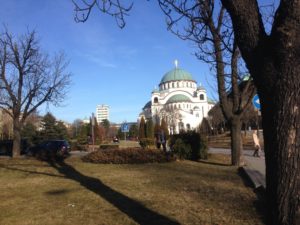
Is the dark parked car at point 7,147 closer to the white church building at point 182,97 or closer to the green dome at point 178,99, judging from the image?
the white church building at point 182,97

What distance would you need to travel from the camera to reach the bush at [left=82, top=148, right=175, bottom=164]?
21.5m

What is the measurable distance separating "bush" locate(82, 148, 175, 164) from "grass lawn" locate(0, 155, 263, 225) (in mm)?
6188

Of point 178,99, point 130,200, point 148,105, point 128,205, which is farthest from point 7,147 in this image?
point 148,105

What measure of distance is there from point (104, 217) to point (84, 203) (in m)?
1.68

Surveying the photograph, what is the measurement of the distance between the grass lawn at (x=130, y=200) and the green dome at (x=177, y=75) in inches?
5256

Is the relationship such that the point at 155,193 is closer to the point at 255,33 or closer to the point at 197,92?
the point at 255,33

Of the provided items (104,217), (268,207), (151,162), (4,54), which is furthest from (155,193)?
(4,54)

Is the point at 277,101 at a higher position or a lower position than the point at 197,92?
lower

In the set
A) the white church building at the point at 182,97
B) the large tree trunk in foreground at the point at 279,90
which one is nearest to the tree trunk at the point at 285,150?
the large tree trunk in foreground at the point at 279,90

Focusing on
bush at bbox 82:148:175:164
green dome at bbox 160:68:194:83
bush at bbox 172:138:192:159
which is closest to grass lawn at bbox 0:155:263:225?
Answer: bush at bbox 82:148:175:164

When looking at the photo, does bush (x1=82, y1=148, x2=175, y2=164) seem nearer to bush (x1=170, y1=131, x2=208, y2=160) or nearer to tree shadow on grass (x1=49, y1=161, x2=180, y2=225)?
bush (x1=170, y1=131, x2=208, y2=160)

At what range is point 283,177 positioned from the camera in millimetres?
4148

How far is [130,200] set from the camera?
32.6 ft

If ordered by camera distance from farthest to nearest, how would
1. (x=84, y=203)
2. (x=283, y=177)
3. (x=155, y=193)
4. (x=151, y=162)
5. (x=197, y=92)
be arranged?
(x=197, y=92), (x=151, y=162), (x=155, y=193), (x=84, y=203), (x=283, y=177)
